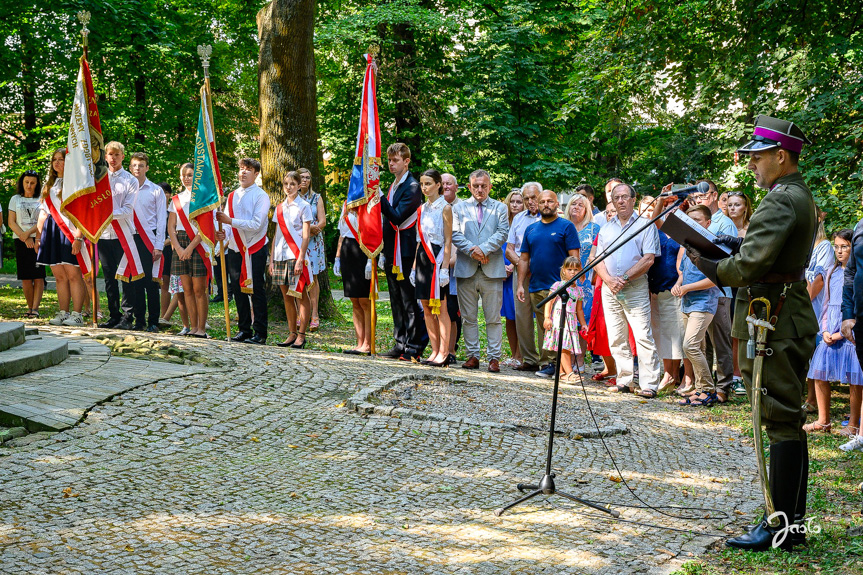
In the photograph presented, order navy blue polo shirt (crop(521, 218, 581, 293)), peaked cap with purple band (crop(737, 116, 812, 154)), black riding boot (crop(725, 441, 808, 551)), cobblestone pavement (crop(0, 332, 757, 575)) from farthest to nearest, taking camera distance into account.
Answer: navy blue polo shirt (crop(521, 218, 581, 293)), peaked cap with purple band (crop(737, 116, 812, 154)), black riding boot (crop(725, 441, 808, 551)), cobblestone pavement (crop(0, 332, 757, 575))

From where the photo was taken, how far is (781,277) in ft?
15.3

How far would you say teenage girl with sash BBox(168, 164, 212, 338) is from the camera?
35.3 feet

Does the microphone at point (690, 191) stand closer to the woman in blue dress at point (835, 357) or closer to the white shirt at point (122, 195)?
the woman in blue dress at point (835, 357)

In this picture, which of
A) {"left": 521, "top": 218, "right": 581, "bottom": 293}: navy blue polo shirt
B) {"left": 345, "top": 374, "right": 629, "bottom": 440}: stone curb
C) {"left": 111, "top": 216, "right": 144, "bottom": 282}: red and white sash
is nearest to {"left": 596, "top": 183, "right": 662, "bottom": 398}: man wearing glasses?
{"left": 521, "top": 218, "right": 581, "bottom": 293}: navy blue polo shirt

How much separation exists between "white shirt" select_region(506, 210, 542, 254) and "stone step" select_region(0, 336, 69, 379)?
5527 mm

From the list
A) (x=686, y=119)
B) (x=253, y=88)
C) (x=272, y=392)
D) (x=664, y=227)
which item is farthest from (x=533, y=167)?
(x=664, y=227)

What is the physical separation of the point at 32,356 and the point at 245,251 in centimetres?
339

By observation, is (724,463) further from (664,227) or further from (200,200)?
(200,200)

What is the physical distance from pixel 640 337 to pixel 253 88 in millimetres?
23740

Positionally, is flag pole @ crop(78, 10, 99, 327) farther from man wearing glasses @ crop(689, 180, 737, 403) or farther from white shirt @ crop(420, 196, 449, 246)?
man wearing glasses @ crop(689, 180, 737, 403)

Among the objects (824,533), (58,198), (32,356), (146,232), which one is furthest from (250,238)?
(824,533)

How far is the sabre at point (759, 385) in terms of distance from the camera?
14.9 feet

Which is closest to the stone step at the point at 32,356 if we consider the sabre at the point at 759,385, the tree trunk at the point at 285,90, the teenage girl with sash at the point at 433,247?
the teenage girl with sash at the point at 433,247

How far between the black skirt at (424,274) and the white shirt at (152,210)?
151 inches
